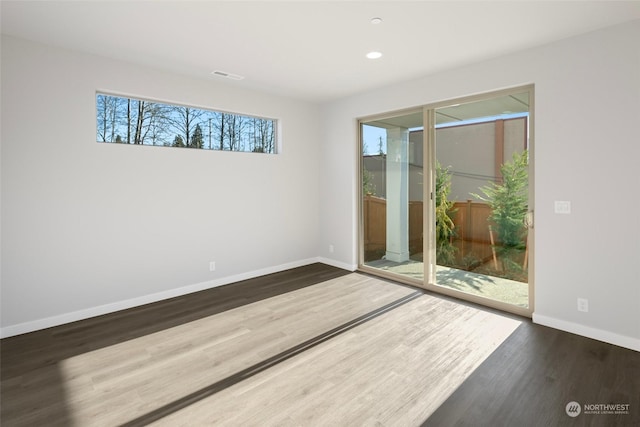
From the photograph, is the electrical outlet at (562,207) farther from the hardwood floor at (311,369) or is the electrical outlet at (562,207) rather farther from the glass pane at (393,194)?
the glass pane at (393,194)

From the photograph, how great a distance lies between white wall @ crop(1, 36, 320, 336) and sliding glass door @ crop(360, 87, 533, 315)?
5.42 ft

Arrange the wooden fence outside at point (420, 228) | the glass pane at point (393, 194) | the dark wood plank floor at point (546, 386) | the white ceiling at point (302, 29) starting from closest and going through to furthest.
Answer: the dark wood plank floor at point (546, 386) < the white ceiling at point (302, 29) < the wooden fence outside at point (420, 228) < the glass pane at point (393, 194)

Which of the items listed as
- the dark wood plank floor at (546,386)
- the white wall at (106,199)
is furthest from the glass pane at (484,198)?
the white wall at (106,199)

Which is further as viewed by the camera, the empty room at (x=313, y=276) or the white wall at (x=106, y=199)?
the white wall at (x=106, y=199)

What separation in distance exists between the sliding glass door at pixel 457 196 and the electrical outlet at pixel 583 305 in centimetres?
43

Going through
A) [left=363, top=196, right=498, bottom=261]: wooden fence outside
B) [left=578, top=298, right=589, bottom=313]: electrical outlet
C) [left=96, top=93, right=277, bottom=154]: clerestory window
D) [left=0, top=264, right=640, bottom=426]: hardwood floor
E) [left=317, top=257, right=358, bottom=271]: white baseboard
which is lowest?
[left=0, top=264, right=640, bottom=426]: hardwood floor

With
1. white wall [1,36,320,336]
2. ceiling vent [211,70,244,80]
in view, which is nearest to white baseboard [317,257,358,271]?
white wall [1,36,320,336]

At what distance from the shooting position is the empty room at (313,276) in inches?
90.2

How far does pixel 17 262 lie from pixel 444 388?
3763mm

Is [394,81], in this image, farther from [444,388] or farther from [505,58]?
[444,388]

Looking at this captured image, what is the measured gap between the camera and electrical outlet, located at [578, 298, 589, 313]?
2.99 meters

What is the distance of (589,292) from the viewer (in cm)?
297

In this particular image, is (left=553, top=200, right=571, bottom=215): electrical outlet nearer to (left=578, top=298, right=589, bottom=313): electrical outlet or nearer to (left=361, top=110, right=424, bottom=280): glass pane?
(left=578, top=298, right=589, bottom=313): electrical outlet

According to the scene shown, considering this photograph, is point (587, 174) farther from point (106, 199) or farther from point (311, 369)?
point (106, 199)
